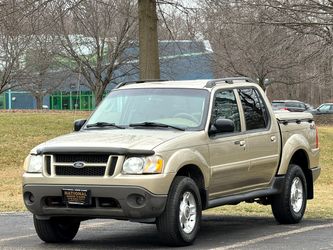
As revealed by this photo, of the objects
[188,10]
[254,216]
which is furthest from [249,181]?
[188,10]

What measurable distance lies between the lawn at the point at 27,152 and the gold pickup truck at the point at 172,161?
1634 mm

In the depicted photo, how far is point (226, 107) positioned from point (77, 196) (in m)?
2.47

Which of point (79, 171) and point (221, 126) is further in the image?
point (221, 126)

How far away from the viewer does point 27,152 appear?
23.5 metres

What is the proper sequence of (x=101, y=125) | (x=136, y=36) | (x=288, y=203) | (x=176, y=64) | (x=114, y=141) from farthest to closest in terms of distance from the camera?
(x=176, y=64) < (x=136, y=36) < (x=288, y=203) < (x=101, y=125) < (x=114, y=141)

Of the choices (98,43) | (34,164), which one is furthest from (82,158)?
(98,43)

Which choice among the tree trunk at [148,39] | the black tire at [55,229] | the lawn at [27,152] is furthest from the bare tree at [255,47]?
the black tire at [55,229]

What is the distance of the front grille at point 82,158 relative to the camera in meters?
7.92

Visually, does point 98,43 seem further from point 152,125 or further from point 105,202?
point 105,202

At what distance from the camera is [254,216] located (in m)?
11.4

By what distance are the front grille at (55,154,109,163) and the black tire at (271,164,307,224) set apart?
10.2 ft

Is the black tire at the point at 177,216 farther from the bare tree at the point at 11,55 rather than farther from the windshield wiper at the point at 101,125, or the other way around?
the bare tree at the point at 11,55

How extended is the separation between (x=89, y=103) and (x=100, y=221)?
5118 centimetres

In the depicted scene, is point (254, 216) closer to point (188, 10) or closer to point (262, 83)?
point (188, 10)
